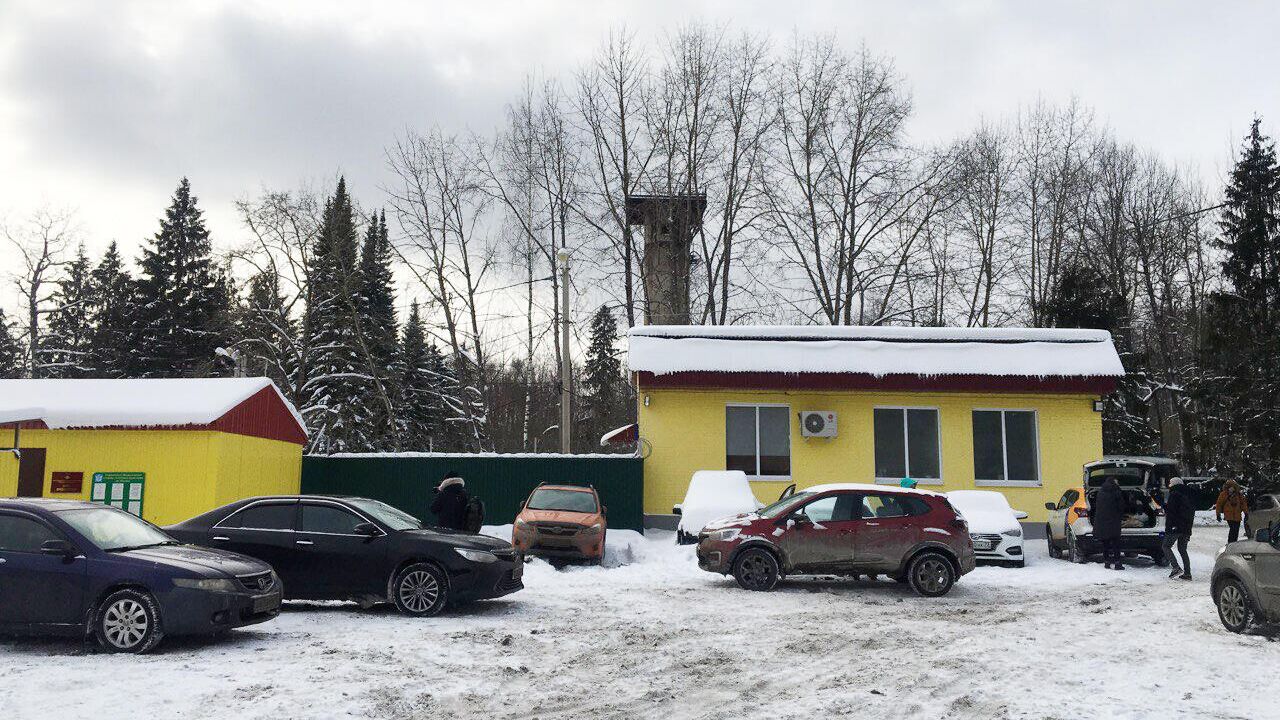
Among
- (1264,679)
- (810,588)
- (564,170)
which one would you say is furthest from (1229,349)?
(1264,679)

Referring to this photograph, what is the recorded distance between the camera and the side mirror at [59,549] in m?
8.77

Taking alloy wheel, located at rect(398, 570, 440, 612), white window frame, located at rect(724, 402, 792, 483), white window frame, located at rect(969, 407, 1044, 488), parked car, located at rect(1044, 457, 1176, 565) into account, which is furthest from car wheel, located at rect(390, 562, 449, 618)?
white window frame, located at rect(969, 407, 1044, 488)

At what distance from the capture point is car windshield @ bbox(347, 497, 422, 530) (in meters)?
11.7

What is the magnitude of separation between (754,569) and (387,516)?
17.9ft

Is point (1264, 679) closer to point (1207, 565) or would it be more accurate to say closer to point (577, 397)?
point (1207, 565)

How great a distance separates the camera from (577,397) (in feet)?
181

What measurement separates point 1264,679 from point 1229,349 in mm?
32350

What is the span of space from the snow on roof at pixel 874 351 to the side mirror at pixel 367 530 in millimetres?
10477

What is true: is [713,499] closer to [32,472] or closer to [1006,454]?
[1006,454]

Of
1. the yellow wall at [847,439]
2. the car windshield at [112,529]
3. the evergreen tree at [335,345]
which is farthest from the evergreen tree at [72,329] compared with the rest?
the car windshield at [112,529]

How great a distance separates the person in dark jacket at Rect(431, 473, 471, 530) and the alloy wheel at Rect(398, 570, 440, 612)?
3.87 meters

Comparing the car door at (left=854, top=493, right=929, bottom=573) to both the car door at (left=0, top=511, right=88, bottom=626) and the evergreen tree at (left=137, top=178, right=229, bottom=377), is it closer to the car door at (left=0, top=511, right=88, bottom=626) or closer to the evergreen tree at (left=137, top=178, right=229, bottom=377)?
the car door at (left=0, top=511, right=88, bottom=626)

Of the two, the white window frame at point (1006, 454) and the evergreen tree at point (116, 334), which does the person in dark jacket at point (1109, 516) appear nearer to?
the white window frame at point (1006, 454)

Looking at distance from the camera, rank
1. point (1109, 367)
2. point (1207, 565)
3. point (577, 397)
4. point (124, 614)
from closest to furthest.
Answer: point (124, 614), point (1207, 565), point (1109, 367), point (577, 397)
